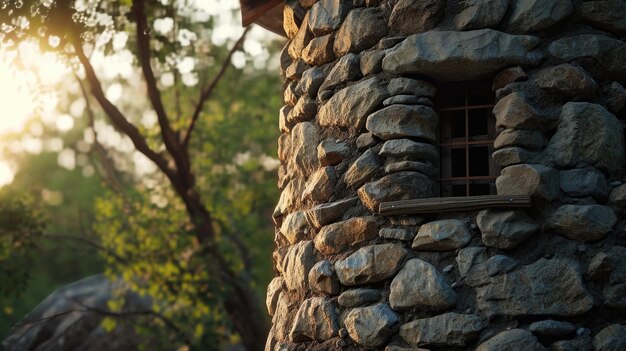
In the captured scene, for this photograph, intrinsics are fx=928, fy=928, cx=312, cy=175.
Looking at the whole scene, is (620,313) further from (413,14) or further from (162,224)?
(162,224)

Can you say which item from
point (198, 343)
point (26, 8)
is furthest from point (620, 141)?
point (198, 343)

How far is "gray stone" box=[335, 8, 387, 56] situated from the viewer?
583 centimetres

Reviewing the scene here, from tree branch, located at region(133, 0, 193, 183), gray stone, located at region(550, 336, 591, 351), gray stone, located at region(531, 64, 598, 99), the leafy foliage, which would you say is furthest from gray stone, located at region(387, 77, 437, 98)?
the leafy foliage

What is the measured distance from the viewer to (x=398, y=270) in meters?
5.37

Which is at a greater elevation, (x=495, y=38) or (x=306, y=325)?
(x=495, y=38)

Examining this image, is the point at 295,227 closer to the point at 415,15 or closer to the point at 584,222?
the point at 415,15

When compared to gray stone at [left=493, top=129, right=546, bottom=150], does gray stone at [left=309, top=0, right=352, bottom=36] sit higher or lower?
higher

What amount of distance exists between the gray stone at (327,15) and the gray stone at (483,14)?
3.07ft

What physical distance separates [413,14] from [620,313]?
2.12 meters

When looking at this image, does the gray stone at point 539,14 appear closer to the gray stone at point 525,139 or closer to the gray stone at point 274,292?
the gray stone at point 525,139

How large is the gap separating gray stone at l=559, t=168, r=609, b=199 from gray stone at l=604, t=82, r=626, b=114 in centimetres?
41

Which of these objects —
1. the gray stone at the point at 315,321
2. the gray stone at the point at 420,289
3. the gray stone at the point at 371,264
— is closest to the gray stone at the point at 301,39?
the gray stone at the point at 371,264

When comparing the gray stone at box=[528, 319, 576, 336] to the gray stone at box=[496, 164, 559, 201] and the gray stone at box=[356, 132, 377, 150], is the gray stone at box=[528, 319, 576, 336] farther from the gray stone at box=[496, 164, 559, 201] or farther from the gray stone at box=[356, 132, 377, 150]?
the gray stone at box=[356, 132, 377, 150]

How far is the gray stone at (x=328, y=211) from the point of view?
5.76 m
